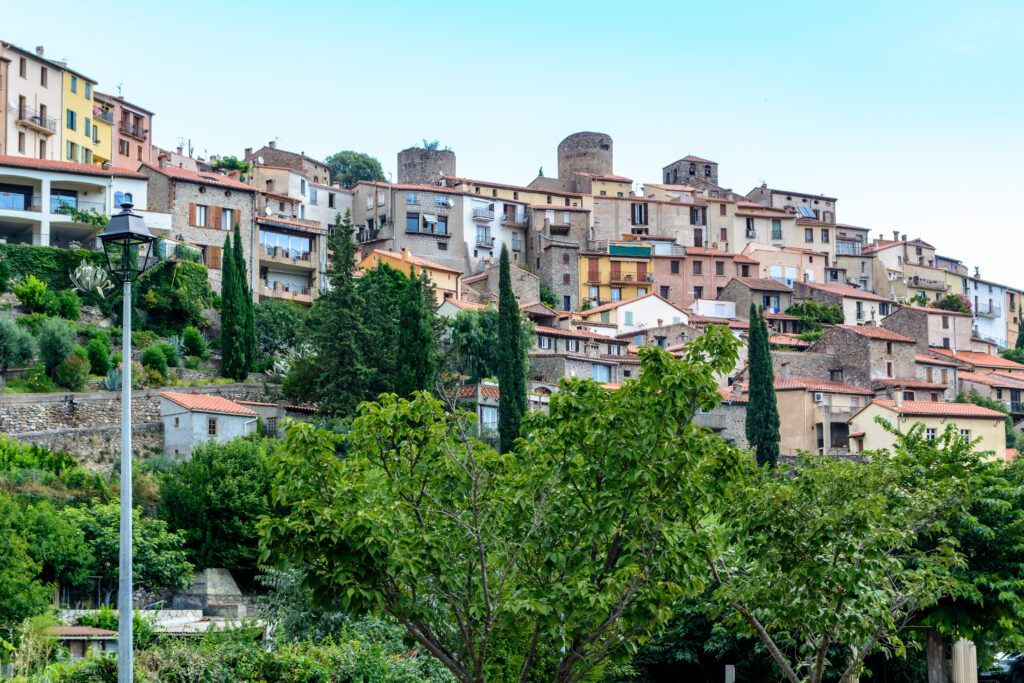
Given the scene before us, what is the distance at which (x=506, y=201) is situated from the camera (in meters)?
102

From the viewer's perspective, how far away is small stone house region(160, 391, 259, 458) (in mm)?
53500

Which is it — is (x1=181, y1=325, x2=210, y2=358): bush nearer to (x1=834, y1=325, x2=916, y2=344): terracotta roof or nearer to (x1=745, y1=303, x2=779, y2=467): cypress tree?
(x1=745, y1=303, x2=779, y2=467): cypress tree

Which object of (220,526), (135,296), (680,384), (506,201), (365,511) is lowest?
(220,526)


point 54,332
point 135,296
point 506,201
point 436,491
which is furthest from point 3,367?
point 506,201

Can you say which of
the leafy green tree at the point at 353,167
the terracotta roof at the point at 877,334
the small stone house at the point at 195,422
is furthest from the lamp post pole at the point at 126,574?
the leafy green tree at the point at 353,167

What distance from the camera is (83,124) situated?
82.9 m

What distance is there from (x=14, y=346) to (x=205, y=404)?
825cm

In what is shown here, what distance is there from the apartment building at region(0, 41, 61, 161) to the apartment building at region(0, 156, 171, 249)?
17.9 feet

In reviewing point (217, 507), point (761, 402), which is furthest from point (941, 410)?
point (217, 507)

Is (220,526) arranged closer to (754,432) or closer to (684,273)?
(754,432)

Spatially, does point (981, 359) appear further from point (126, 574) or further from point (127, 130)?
point (126, 574)

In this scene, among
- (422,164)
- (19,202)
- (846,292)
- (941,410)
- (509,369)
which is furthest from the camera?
(422,164)

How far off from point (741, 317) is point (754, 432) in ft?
100

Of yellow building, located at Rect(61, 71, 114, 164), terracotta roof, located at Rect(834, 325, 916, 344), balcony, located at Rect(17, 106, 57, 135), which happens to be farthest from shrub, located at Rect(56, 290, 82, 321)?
terracotta roof, located at Rect(834, 325, 916, 344)
